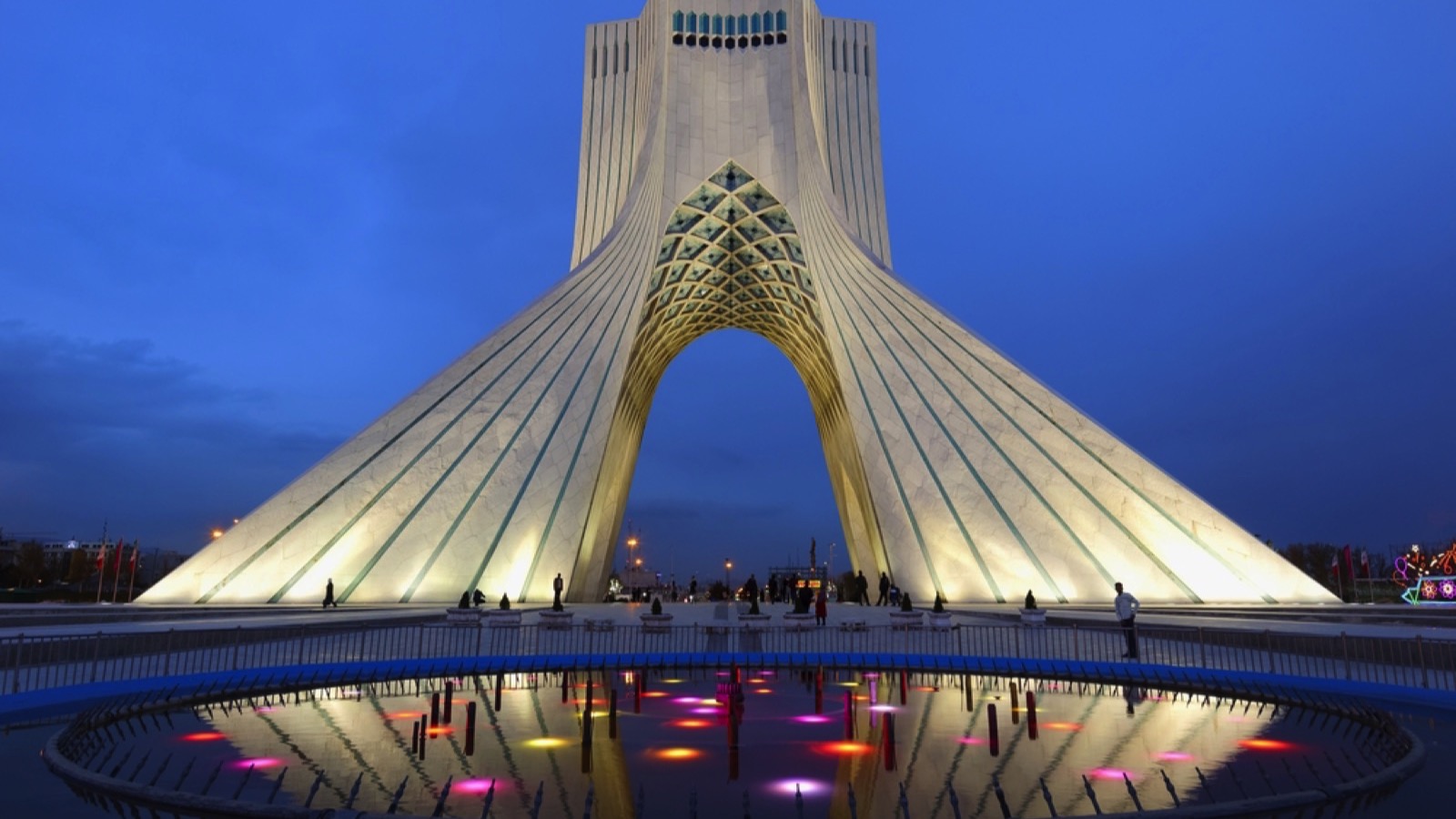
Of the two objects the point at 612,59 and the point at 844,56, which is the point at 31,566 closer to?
the point at 612,59

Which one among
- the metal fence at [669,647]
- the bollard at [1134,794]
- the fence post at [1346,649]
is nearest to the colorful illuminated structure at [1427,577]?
the metal fence at [669,647]

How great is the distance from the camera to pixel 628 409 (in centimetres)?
3011

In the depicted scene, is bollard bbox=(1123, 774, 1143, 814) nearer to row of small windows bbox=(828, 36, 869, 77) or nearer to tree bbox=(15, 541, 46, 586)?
row of small windows bbox=(828, 36, 869, 77)

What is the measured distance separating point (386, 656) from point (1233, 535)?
16.0 meters

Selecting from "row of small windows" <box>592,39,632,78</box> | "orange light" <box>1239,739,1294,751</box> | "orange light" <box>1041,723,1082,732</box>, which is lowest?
"orange light" <box>1041,723,1082,732</box>

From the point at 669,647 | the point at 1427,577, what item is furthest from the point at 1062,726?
the point at 1427,577

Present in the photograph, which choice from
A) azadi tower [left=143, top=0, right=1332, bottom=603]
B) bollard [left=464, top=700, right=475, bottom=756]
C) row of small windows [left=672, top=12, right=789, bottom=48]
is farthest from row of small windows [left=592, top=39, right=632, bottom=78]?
bollard [left=464, top=700, right=475, bottom=756]

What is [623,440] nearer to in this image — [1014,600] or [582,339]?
[582,339]

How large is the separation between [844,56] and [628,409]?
1480 cm

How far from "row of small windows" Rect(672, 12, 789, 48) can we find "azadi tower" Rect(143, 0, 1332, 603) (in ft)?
0.21

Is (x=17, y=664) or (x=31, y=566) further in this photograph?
(x=31, y=566)

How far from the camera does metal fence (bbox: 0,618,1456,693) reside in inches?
332

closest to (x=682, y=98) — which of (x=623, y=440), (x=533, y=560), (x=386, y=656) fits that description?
(x=623, y=440)

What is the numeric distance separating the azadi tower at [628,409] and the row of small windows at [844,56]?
7.40 feet
